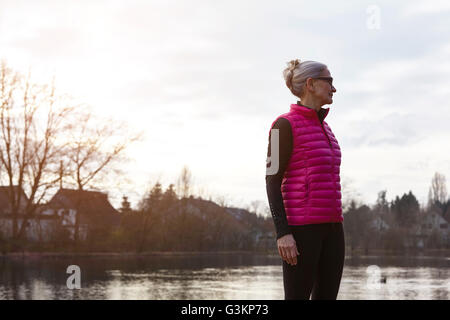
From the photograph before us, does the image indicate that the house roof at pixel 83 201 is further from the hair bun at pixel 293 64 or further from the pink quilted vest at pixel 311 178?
the pink quilted vest at pixel 311 178

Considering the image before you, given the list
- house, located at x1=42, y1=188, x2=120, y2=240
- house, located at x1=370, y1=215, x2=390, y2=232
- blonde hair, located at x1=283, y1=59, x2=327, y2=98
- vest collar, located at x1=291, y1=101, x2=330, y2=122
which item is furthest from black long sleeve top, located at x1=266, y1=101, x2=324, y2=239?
house, located at x1=370, y1=215, x2=390, y2=232

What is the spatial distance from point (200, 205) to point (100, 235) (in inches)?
706

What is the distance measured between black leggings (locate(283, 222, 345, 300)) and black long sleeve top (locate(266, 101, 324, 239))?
86mm

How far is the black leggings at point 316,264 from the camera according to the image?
2.69 m

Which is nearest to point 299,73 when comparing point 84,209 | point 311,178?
point 311,178

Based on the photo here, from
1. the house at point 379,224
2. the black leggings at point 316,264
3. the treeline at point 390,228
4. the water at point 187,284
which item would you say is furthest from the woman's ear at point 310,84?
the house at point 379,224

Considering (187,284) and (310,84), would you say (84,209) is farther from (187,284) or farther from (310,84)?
(310,84)

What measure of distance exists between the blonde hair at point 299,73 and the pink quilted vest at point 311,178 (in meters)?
0.18

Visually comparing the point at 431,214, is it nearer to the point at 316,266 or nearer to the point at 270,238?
the point at 270,238

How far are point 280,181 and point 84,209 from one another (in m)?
47.2

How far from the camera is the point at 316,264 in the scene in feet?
8.96

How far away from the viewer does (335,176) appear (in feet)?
8.98

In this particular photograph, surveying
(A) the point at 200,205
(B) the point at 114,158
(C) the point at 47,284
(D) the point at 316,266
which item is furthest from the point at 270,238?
(D) the point at 316,266

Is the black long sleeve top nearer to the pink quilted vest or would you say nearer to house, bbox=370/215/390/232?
the pink quilted vest
